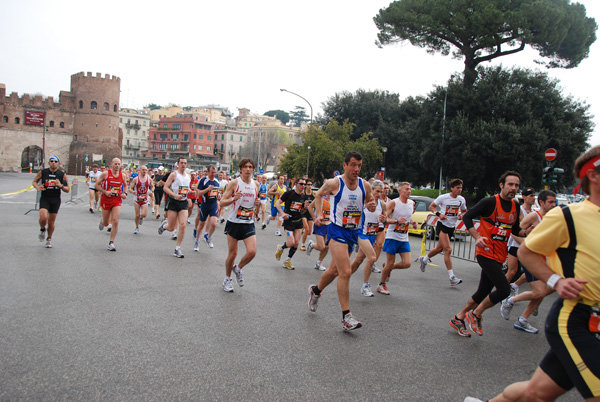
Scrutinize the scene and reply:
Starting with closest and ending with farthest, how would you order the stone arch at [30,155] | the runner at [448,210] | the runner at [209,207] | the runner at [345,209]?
the runner at [345,209]
the runner at [448,210]
the runner at [209,207]
the stone arch at [30,155]

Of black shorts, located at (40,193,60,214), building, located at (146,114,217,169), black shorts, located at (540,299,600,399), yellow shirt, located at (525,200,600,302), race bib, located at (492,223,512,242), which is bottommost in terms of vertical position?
black shorts, located at (40,193,60,214)

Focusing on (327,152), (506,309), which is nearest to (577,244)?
(506,309)

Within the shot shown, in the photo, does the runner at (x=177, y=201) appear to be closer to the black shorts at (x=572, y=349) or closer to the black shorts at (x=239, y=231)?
the black shorts at (x=239, y=231)

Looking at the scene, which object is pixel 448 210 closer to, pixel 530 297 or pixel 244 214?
pixel 530 297

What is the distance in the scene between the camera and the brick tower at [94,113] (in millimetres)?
85688

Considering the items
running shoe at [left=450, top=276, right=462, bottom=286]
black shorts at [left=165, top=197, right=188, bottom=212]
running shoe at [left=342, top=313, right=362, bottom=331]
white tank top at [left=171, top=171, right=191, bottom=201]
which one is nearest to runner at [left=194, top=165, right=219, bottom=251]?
white tank top at [left=171, top=171, right=191, bottom=201]

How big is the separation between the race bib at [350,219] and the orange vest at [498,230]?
150 centimetres

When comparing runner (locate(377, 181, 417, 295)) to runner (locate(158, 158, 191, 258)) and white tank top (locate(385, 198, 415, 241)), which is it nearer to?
white tank top (locate(385, 198, 415, 241))

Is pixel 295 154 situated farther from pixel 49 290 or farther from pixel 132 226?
pixel 49 290

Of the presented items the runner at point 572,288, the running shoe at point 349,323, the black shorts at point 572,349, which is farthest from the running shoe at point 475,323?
the black shorts at point 572,349

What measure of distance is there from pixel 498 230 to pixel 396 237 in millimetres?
2672

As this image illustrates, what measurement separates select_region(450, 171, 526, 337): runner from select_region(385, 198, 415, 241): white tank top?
236 centimetres

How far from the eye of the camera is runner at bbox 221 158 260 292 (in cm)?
746

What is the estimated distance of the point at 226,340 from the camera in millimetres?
5012
